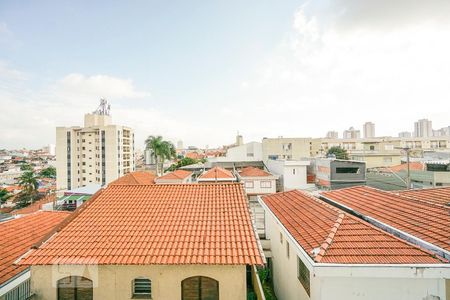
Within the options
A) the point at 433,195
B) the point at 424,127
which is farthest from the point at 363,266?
the point at 424,127

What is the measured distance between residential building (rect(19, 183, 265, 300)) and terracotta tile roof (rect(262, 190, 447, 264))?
179cm

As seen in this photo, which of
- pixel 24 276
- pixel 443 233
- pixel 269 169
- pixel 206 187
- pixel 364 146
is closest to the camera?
pixel 443 233

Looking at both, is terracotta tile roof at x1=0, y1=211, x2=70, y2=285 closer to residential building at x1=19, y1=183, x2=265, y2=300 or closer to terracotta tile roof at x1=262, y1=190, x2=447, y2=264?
residential building at x1=19, y1=183, x2=265, y2=300

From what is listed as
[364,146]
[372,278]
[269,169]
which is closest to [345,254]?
[372,278]

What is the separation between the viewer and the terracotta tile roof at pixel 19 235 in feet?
28.6

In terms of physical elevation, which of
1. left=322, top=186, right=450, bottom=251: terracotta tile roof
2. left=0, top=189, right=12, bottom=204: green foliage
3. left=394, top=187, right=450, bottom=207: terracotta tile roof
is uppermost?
left=394, top=187, right=450, bottom=207: terracotta tile roof

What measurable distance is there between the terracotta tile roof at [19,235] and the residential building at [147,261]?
1.30 m

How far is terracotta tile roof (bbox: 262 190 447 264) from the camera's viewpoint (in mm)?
6867

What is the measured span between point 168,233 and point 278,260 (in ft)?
19.2

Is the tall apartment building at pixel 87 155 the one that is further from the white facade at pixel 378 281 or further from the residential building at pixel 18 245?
the white facade at pixel 378 281

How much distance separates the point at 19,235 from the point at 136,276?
21.6 ft

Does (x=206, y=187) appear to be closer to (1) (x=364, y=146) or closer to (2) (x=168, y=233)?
(2) (x=168, y=233)

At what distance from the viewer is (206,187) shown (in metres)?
11.8

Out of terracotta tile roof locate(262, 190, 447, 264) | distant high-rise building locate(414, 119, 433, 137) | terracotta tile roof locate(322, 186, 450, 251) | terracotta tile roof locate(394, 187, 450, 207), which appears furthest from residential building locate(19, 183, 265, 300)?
distant high-rise building locate(414, 119, 433, 137)
